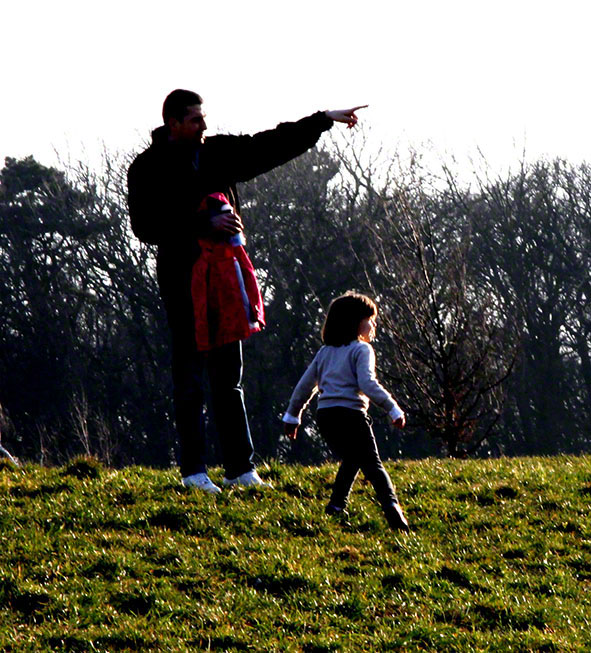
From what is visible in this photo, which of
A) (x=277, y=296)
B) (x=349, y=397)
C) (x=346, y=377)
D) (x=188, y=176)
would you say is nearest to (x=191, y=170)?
(x=188, y=176)

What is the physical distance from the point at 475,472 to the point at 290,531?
8.80 feet

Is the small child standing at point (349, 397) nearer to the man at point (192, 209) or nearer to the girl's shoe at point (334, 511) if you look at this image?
the girl's shoe at point (334, 511)

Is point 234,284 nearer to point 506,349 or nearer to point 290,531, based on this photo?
point 290,531

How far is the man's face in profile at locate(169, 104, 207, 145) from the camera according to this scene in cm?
768

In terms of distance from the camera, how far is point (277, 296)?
41.2 metres

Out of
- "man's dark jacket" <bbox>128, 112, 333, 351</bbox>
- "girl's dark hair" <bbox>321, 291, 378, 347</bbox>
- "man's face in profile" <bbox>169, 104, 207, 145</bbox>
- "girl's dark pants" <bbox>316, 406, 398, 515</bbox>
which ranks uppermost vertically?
"man's face in profile" <bbox>169, 104, 207, 145</bbox>

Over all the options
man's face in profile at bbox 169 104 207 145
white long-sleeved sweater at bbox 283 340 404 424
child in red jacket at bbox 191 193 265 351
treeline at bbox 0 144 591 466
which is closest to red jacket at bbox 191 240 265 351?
child in red jacket at bbox 191 193 265 351

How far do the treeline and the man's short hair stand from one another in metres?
31.2

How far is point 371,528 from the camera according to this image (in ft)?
24.5

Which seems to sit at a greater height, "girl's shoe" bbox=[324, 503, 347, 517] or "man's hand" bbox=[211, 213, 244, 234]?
"man's hand" bbox=[211, 213, 244, 234]

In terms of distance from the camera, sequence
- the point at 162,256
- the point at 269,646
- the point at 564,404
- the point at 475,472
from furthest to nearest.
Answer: the point at 564,404, the point at 475,472, the point at 162,256, the point at 269,646

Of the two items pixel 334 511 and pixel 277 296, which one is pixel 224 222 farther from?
pixel 277 296

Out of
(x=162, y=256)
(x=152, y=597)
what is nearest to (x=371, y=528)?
(x=152, y=597)

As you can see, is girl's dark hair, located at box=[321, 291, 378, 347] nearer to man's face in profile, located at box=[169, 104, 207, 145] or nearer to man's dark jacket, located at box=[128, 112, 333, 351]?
man's dark jacket, located at box=[128, 112, 333, 351]
